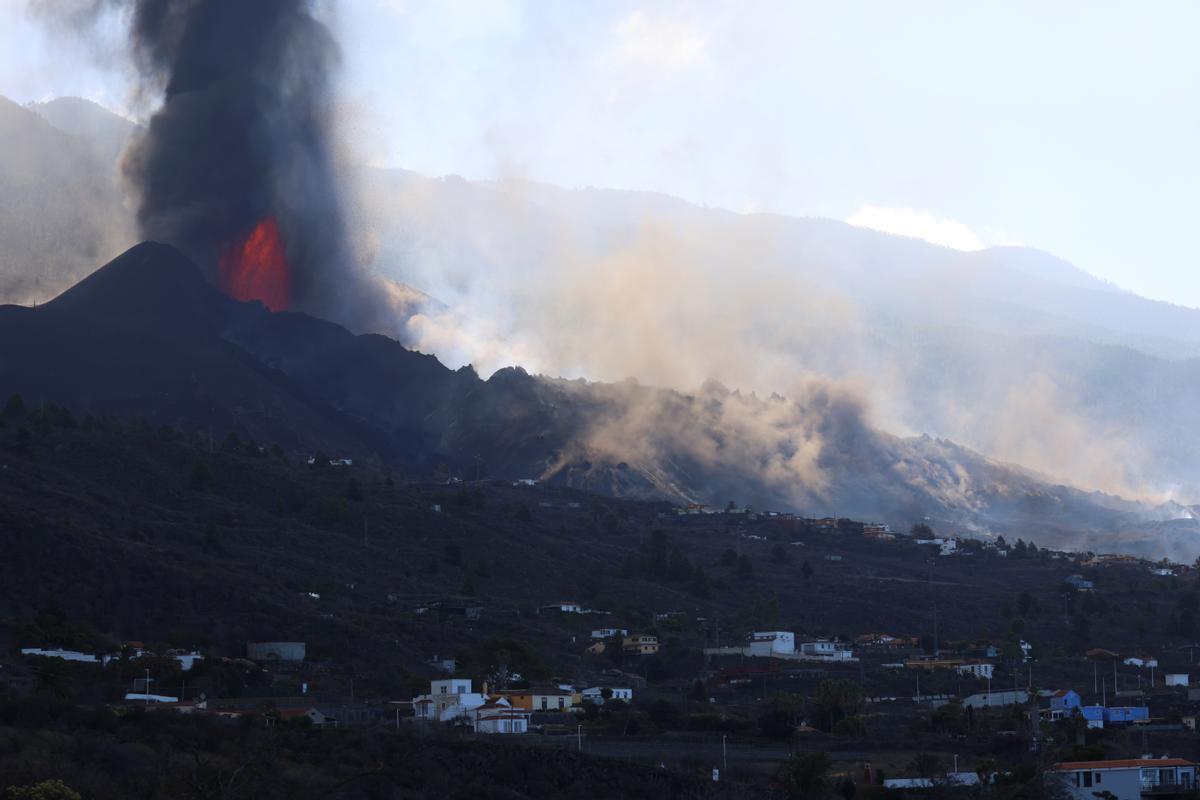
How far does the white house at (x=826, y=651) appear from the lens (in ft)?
355

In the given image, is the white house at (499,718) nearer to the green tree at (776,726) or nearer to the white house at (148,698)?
the green tree at (776,726)

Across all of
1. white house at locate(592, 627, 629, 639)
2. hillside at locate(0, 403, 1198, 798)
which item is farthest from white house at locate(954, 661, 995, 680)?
white house at locate(592, 627, 629, 639)

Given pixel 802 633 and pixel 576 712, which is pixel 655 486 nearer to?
pixel 802 633

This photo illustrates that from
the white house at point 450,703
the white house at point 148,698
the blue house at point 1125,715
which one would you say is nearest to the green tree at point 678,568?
the white house at point 450,703

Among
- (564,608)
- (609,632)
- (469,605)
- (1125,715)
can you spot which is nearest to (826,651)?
(609,632)

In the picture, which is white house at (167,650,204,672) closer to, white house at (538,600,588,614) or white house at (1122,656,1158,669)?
white house at (538,600,588,614)

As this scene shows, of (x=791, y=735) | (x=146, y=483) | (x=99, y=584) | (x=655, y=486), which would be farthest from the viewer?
(x=655, y=486)

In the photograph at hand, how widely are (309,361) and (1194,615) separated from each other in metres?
101

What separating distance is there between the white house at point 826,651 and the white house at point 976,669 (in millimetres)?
7379

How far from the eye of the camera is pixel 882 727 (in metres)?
79.9

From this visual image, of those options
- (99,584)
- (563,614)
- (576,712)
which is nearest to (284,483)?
(563,614)

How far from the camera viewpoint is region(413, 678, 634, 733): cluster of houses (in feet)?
241

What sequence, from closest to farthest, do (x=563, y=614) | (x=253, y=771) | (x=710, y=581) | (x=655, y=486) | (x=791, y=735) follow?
1. (x=253, y=771)
2. (x=791, y=735)
3. (x=563, y=614)
4. (x=710, y=581)
5. (x=655, y=486)

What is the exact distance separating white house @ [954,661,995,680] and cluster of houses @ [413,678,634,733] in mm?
23076
